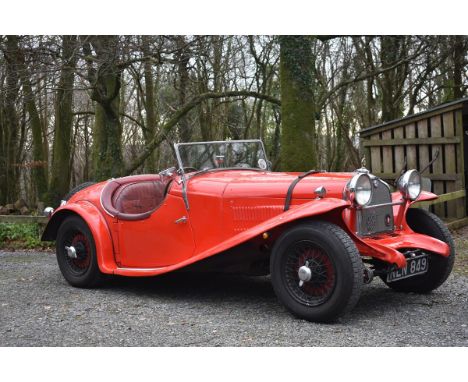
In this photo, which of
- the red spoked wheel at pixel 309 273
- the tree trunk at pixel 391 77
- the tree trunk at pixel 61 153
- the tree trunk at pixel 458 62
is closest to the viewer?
the red spoked wheel at pixel 309 273

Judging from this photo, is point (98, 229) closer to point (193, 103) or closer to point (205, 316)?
point (205, 316)

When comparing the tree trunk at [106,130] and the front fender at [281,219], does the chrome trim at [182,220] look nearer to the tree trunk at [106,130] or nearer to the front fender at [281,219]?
the front fender at [281,219]

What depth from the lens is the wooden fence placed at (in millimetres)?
11453

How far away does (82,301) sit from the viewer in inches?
241

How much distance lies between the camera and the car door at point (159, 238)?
6.19m

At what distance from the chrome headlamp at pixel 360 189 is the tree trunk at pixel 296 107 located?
4.57m

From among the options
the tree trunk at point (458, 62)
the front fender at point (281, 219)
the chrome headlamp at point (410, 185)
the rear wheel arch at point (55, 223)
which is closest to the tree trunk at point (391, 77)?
the tree trunk at point (458, 62)

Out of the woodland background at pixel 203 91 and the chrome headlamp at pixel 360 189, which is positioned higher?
the woodland background at pixel 203 91

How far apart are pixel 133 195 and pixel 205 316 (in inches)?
85.0

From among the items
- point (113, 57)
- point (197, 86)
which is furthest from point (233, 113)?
point (113, 57)

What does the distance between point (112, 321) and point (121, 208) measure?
1.93 m

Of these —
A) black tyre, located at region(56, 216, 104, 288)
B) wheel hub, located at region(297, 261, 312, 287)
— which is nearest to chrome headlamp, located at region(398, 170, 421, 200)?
wheel hub, located at region(297, 261, 312, 287)

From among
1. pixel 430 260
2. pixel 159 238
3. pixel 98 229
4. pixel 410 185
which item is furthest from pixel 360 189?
pixel 98 229

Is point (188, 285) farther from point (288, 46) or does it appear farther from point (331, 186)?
point (288, 46)
